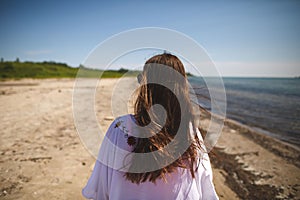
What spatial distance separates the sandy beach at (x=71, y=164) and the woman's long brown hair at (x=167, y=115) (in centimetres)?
58

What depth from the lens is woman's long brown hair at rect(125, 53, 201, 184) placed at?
4.36 feet

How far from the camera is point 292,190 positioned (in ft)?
12.3

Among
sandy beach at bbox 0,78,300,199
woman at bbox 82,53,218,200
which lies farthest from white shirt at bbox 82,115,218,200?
sandy beach at bbox 0,78,300,199

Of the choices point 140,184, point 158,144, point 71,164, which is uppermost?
point 158,144

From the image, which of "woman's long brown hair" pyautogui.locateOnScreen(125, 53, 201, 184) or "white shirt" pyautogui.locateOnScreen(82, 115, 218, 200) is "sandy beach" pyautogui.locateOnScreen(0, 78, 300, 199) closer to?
"woman's long brown hair" pyautogui.locateOnScreen(125, 53, 201, 184)

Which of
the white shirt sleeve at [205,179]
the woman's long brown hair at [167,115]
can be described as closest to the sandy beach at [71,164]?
the woman's long brown hair at [167,115]

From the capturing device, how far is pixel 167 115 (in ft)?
4.46

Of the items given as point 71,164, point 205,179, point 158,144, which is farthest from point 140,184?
point 71,164

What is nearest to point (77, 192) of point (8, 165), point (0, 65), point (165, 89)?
point (8, 165)

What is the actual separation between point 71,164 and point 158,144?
310cm

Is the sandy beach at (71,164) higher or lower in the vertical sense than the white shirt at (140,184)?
lower

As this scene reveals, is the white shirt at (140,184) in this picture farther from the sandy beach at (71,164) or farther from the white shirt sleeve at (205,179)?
the sandy beach at (71,164)

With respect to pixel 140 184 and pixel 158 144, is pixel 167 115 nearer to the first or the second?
pixel 158 144

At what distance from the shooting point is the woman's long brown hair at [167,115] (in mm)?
1328
